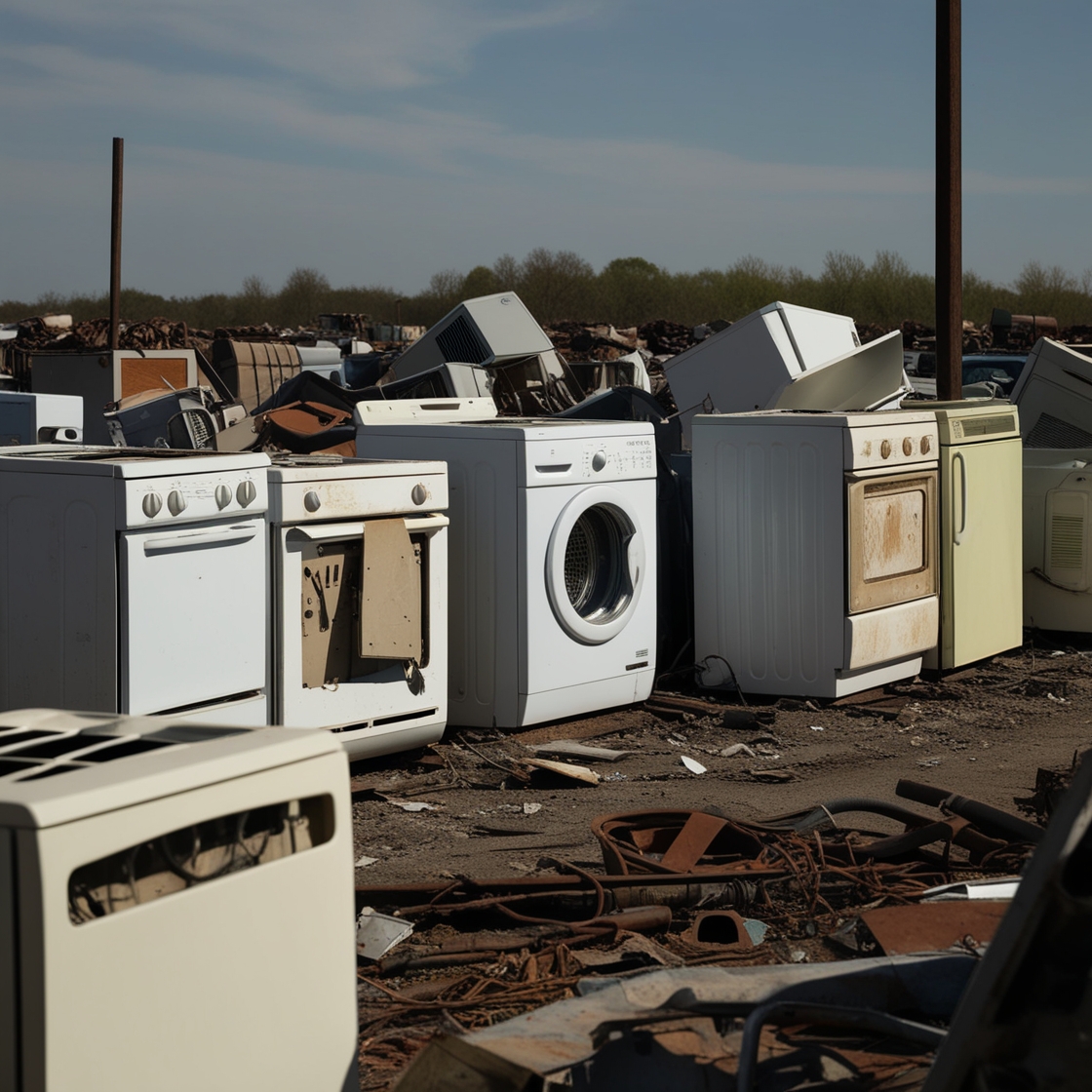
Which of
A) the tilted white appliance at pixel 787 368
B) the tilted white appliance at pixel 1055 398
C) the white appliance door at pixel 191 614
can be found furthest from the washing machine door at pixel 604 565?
the tilted white appliance at pixel 1055 398

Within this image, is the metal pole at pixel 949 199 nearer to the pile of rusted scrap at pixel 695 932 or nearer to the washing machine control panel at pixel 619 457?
the washing machine control panel at pixel 619 457

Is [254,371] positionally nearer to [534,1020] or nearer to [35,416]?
[35,416]

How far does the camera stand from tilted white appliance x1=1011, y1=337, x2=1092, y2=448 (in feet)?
26.3

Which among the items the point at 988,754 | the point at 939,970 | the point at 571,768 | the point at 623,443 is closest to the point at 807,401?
the point at 623,443

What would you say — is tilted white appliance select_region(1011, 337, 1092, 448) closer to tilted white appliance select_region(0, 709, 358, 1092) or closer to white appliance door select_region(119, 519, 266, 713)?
white appliance door select_region(119, 519, 266, 713)

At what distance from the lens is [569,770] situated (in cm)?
478

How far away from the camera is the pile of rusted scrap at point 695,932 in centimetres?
184

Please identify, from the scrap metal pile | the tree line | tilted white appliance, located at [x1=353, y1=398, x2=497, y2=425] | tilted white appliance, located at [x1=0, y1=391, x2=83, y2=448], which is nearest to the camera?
the scrap metal pile

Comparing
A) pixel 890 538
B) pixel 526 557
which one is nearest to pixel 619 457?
pixel 526 557

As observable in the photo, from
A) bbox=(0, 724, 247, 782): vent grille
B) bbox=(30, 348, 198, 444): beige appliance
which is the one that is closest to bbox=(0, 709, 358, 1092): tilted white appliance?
bbox=(0, 724, 247, 782): vent grille

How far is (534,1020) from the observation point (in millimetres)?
1946

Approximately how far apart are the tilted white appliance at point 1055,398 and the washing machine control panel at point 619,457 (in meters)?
3.27

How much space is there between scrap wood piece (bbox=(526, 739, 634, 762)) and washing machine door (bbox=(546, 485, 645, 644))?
0.48 metres

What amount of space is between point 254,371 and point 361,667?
10.4m
